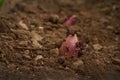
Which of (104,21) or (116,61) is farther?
(104,21)

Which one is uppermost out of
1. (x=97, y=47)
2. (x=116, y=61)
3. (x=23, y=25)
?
(x=23, y=25)

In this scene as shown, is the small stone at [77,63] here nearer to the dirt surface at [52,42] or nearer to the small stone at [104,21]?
the dirt surface at [52,42]

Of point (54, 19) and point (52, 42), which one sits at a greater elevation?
point (54, 19)

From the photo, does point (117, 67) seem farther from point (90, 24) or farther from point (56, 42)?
point (90, 24)

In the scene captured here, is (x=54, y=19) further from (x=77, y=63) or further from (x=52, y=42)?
(x=77, y=63)

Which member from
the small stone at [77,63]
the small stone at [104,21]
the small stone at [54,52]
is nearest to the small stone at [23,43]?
the small stone at [54,52]

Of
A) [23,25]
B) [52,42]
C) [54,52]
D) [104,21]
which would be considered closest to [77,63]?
[54,52]

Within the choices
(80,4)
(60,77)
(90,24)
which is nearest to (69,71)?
(60,77)

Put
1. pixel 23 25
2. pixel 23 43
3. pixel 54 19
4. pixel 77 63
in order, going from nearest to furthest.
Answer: pixel 77 63
pixel 23 43
pixel 23 25
pixel 54 19

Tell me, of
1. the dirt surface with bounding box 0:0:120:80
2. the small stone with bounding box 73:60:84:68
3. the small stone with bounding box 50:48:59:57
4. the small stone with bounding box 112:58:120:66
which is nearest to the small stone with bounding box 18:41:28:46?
the dirt surface with bounding box 0:0:120:80

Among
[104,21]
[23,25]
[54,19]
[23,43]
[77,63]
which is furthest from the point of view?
[104,21]
